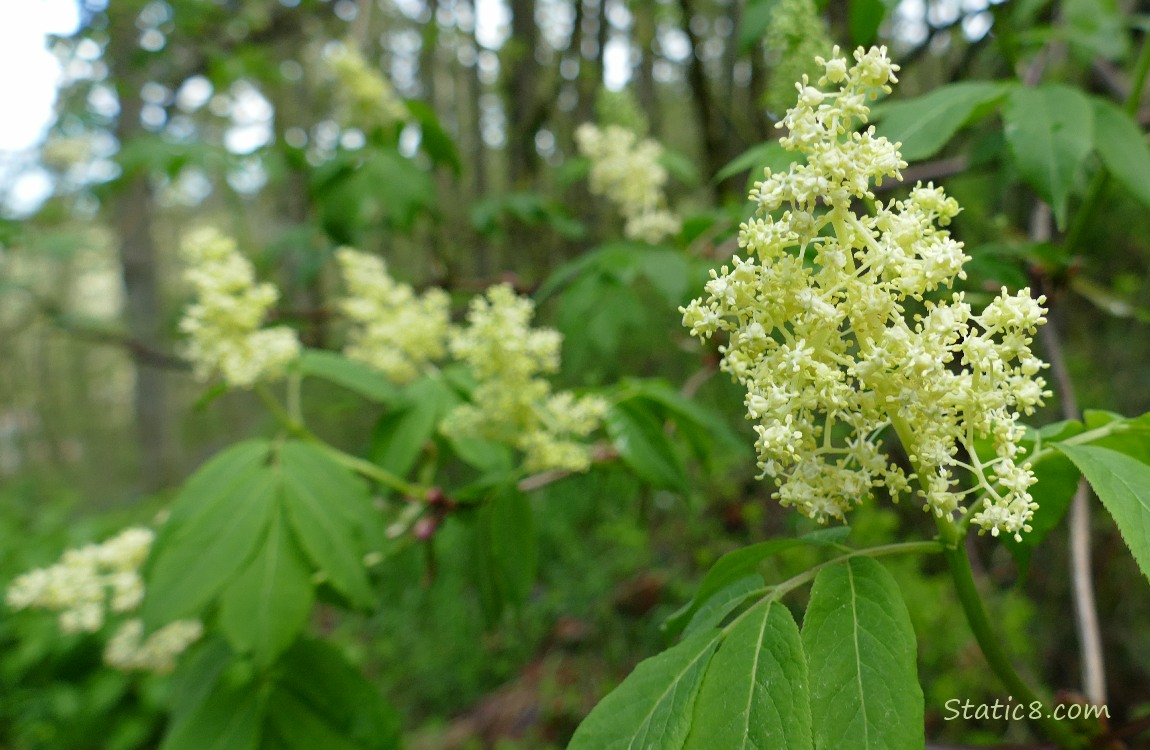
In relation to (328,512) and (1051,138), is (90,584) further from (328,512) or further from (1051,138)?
(1051,138)

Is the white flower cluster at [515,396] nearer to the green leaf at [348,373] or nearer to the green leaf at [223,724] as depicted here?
the green leaf at [348,373]

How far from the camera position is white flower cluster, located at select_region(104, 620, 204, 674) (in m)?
2.52

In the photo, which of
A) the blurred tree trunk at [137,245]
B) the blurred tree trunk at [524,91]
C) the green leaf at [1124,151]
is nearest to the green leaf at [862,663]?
the green leaf at [1124,151]

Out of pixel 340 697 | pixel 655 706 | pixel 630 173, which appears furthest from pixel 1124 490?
pixel 630 173

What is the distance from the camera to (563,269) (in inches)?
96.0

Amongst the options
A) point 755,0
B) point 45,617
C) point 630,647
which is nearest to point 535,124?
point 755,0

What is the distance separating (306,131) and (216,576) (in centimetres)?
867

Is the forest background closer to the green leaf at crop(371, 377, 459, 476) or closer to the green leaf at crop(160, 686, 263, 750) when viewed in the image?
the green leaf at crop(371, 377, 459, 476)

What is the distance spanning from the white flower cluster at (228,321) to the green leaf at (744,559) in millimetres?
1472

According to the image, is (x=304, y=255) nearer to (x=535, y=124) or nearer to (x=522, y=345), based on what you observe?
(x=535, y=124)

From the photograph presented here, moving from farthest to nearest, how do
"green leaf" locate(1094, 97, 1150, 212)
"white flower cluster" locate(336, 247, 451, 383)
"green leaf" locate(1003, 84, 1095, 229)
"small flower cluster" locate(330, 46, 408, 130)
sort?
"small flower cluster" locate(330, 46, 408, 130)
"white flower cluster" locate(336, 247, 451, 383)
"green leaf" locate(1094, 97, 1150, 212)
"green leaf" locate(1003, 84, 1095, 229)

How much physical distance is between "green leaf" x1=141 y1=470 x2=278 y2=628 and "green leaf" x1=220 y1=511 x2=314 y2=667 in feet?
0.13

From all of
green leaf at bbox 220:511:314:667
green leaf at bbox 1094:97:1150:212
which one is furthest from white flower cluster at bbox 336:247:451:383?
green leaf at bbox 1094:97:1150:212

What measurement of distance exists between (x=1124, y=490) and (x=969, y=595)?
24 cm
